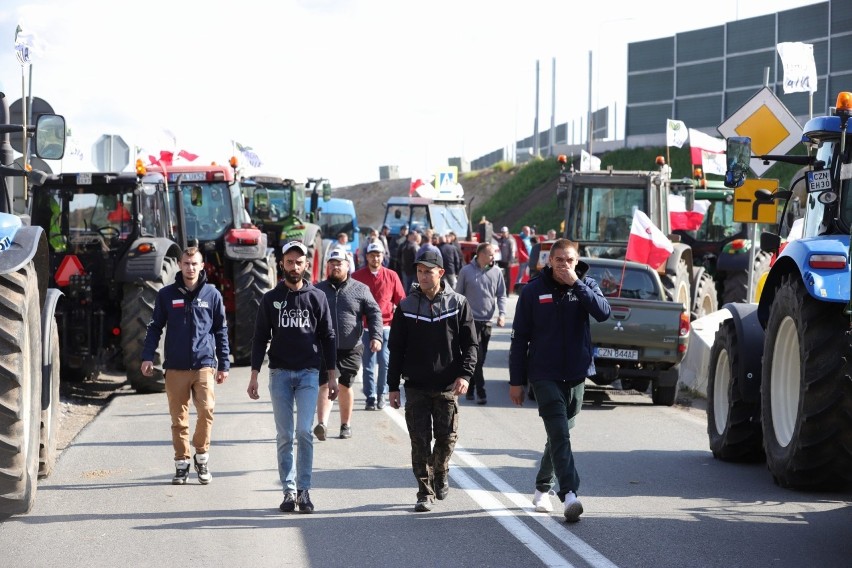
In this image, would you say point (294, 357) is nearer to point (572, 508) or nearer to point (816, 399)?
point (572, 508)

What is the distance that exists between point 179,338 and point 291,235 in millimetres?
13826

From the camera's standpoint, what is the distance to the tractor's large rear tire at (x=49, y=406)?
30.1ft

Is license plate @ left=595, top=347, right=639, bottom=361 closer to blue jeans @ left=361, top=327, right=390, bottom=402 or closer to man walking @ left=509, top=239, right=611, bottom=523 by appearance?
blue jeans @ left=361, top=327, right=390, bottom=402

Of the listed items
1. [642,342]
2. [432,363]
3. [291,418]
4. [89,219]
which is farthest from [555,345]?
[89,219]

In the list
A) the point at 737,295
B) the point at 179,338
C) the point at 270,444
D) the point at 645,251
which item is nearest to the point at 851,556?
the point at 179,338

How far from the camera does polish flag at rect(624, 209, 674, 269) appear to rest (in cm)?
1636

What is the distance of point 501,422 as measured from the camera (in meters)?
13.2

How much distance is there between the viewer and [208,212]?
18984mm

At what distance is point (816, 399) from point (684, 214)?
15644 mm

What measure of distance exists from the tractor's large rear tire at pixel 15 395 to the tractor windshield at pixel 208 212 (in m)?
10.7

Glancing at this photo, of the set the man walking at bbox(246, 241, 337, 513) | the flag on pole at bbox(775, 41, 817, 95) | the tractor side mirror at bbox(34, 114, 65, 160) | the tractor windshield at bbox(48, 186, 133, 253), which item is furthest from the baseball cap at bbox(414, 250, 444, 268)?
the flag on pole at bbox(775, 41, 817, 95)

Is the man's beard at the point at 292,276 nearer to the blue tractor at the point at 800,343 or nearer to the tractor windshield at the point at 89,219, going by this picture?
the blue tractor at the point at 800,343

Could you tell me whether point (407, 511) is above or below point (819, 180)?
below

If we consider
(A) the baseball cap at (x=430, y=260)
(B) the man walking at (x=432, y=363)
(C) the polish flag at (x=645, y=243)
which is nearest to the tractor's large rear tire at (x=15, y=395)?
(B) the man walking at (x=432, y=363)
